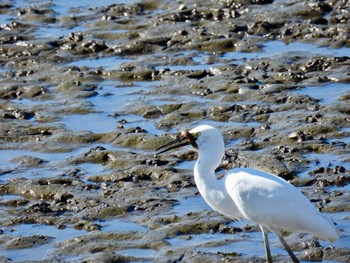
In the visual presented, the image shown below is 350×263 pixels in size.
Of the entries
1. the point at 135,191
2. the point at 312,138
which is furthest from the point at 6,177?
the point at 312,138

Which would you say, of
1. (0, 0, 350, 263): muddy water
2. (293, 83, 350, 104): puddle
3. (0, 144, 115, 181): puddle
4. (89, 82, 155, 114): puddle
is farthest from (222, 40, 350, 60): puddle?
(0, 144, 115, 181): puddle

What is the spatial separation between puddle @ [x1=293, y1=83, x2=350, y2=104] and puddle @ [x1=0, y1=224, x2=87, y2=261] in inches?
137

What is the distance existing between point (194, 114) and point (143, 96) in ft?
3.05

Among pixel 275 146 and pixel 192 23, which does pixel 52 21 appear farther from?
pixel 275 146

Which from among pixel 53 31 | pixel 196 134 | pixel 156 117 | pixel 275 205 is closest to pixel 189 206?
pixel 196 134

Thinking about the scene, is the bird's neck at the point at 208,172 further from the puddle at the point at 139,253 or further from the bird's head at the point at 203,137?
the puddle at the point at 139,253

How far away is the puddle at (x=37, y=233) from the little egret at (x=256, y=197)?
1.40 metres

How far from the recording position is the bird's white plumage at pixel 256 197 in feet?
22.8

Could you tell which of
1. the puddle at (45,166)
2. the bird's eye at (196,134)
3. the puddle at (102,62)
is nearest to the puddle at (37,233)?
the puddle at (45,166)

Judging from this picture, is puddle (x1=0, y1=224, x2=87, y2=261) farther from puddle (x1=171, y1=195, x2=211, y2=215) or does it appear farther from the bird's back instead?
the bird's back

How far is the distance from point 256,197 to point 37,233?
6.77 ft

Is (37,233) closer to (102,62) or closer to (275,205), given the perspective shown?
(275,205)

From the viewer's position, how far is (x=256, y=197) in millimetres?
7082

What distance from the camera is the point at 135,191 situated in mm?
8820
